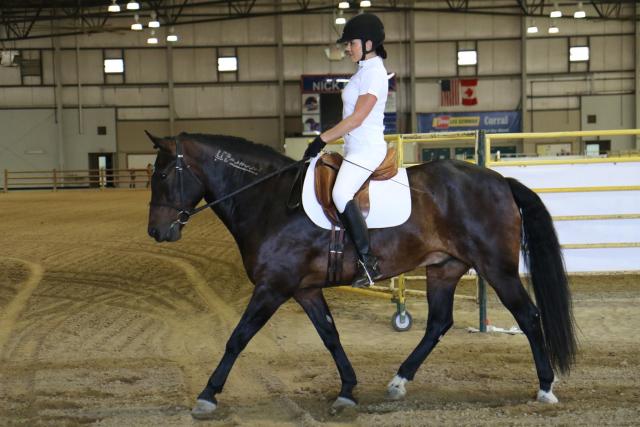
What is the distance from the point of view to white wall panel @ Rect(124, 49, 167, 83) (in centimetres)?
3594

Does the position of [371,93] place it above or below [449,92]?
below

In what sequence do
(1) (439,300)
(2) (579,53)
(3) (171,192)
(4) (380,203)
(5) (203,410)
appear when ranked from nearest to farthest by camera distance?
1. (5) (203,410)
2. (4) (380,203)
3. (3) (171,192)
4. (1) (439,300)
5. (2) (579,53)

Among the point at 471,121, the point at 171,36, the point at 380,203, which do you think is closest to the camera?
the point at 380,203

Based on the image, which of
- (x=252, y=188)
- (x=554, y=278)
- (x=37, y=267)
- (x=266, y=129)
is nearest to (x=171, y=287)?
(x=37, y=267)

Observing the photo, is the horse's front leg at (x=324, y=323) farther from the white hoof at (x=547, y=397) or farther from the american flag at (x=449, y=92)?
the american flag at (x=449, y=92)

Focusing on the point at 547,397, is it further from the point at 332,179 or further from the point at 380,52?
the point at 380,52

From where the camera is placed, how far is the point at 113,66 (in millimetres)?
36188

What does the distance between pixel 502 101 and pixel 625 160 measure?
29494mm

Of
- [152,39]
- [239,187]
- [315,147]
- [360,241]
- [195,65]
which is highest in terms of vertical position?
[152,39]

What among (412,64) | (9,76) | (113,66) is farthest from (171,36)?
(412,64)

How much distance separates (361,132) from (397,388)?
1.69m

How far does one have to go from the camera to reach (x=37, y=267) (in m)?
11.4

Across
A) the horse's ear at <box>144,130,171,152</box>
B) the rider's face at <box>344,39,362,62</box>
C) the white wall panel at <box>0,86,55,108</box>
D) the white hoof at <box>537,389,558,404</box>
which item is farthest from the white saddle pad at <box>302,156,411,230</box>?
the white wall panel at <box>0,86,55,108</box>

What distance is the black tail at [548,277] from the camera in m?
4.95
